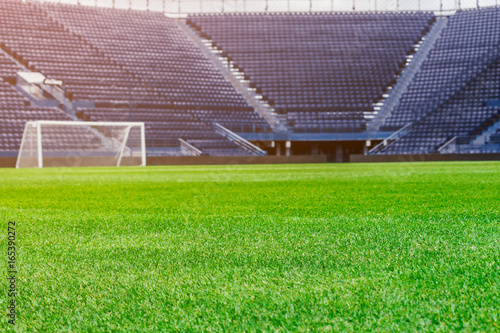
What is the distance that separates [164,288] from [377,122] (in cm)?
3122

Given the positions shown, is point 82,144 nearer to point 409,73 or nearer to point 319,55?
point 319,55

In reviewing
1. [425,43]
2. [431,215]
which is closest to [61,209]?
[431,215]

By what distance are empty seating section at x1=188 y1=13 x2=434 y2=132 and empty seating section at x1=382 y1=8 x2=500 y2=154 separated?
184 cm

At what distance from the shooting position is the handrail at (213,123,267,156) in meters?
29.2

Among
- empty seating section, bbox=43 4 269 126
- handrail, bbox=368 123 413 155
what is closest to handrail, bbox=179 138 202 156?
empty seating section, bbox=43 4 269 126

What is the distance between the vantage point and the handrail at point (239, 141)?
29.2 meters

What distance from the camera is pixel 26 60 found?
98.8 feet

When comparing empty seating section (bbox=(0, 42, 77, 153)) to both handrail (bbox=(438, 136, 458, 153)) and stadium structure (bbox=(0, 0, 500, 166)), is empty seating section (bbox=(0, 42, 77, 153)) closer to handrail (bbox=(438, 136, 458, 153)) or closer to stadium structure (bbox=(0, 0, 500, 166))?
stadium structure (bbox=(0, 0, 500, 166))

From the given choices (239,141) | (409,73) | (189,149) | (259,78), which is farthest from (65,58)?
(409,73)

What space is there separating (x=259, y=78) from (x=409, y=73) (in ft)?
30.8

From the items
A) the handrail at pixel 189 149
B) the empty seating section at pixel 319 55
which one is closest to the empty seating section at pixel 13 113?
the handrail at pixel 189 149

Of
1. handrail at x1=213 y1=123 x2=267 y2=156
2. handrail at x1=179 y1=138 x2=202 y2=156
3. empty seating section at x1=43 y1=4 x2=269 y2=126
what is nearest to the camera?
handrail at x1=179 y1=138 x2=202 y2=156

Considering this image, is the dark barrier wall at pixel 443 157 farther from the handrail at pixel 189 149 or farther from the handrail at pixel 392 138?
the handrail at pixel 189 149

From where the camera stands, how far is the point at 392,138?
3003 cm
